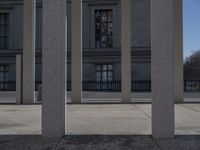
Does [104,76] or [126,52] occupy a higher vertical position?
[126,52]

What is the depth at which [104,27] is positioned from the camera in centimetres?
5091

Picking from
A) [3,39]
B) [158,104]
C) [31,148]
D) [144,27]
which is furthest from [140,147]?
[3,39]

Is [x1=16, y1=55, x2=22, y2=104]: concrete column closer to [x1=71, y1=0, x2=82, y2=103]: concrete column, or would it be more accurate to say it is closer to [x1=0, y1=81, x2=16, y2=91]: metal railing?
[x1=71, y1=0, x2=82, y2=103]: concrete column

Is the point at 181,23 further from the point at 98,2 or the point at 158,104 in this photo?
the point at 98,2

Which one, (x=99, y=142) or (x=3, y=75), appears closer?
(x=99, y=142)

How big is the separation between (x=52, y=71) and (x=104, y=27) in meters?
41.8

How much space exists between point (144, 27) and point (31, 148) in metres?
41.5

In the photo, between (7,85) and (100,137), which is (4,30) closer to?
(7,85)

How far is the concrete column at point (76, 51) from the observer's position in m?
22.5

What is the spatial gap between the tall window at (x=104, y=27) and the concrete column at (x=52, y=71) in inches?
1574

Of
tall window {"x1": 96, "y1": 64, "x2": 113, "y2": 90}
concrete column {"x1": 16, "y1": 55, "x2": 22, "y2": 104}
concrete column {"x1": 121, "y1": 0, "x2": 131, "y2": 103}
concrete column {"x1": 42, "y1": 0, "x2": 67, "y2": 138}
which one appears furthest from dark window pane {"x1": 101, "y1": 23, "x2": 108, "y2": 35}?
concrete column {"x1": 42, "y1": 0, "x2": 67, "y2": 138}

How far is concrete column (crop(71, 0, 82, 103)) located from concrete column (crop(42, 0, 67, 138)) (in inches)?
500

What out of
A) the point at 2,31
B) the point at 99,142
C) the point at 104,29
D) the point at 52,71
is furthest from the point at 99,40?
the point at 99,142

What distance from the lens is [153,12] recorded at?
9.57 metres
